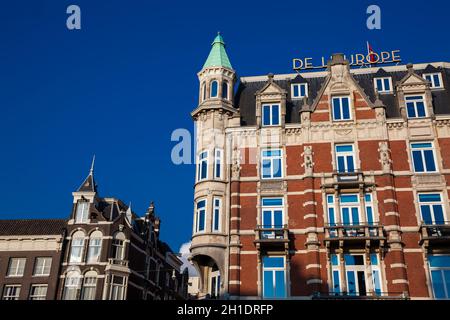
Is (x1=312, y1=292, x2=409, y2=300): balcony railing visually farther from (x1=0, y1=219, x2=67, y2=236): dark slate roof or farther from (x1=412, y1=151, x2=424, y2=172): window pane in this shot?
(x1=0, y1=219, x2=67, y2=236): dark slate roof

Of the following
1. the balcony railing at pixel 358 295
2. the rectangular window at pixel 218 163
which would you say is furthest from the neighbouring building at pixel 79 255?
the balcony railing at pixel 358 295

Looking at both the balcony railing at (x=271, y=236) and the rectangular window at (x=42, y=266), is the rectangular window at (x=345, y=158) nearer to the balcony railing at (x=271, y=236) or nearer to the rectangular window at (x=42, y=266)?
the balcony railing at (x=271, y=236)

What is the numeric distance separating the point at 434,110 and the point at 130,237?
31.6 m

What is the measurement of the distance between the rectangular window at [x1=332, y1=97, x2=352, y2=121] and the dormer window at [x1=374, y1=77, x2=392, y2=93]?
3.52 metres

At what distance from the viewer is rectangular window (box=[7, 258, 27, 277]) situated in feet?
160

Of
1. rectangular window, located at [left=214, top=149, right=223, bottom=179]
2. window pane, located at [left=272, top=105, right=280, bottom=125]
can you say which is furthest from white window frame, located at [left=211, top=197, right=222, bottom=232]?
window pane, located at [left=272, top=105, right=280, bottom=125]

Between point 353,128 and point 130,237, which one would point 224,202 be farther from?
point 130,237

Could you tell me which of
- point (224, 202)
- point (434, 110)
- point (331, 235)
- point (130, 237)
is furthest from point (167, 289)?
point (434, 110)

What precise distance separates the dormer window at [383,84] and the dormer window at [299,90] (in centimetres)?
540

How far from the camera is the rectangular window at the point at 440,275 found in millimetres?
29062

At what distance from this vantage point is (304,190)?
3275 centimetres

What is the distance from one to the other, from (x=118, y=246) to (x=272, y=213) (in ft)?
73.4

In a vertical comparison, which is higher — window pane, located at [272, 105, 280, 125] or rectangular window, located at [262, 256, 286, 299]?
Result: window pane, located at [272, 105, 280, 125]

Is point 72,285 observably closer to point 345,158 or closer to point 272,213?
point 272,213
